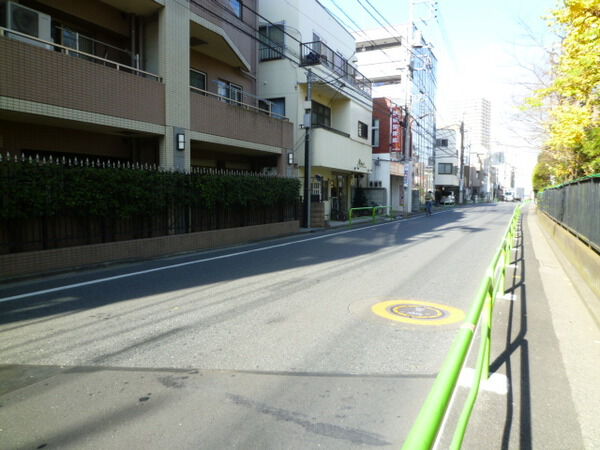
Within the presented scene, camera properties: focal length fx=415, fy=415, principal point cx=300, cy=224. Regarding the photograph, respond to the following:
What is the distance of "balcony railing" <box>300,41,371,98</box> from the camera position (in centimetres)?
2147

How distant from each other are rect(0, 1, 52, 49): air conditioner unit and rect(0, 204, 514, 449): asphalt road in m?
6.64

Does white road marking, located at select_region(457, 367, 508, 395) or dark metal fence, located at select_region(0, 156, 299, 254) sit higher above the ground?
dark metal fence, located at select_region(0, 156, 299, 254)

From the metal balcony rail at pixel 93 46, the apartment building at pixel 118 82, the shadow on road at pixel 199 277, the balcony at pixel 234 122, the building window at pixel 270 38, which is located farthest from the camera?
the building window at pixel 270 38

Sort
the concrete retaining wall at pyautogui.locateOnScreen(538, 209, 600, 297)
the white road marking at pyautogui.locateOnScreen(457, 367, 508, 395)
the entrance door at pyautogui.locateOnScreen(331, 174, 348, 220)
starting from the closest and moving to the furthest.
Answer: the white road marking at pyautogui.locateOnScreen(457, 367, 508, 395) < the concrete retaining wall at pyautogui.locateOnScreen(538, 209, 600, 297) < the entrance door at pyautogui.locateOnScreen(331, 174, 348, 220)

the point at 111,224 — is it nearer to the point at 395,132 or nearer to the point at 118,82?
the point at 118,82

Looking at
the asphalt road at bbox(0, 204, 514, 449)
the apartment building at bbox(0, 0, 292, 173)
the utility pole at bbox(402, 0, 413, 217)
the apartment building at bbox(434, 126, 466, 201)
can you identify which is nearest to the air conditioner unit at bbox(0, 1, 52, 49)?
the apartment building at bbox(0, 0, 292, 173)

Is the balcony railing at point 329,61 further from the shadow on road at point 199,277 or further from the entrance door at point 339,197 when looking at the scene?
the shadow on road at point 199,277

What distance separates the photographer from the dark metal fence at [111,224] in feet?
27.9

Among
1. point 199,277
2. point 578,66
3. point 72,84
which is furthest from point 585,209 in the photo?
point 72,84

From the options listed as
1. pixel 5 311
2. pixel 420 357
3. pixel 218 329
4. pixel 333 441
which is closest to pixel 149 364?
pixel 218 329

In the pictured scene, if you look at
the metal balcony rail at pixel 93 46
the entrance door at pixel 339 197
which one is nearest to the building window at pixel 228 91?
the metal balcony rail at pixel 93 46

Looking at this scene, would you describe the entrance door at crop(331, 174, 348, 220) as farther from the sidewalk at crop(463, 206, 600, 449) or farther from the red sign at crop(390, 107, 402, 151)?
the sidewalk at crop(463, 206, 600, 449)

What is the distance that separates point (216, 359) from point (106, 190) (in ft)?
24.1

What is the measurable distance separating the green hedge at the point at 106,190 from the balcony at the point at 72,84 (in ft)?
6.11
